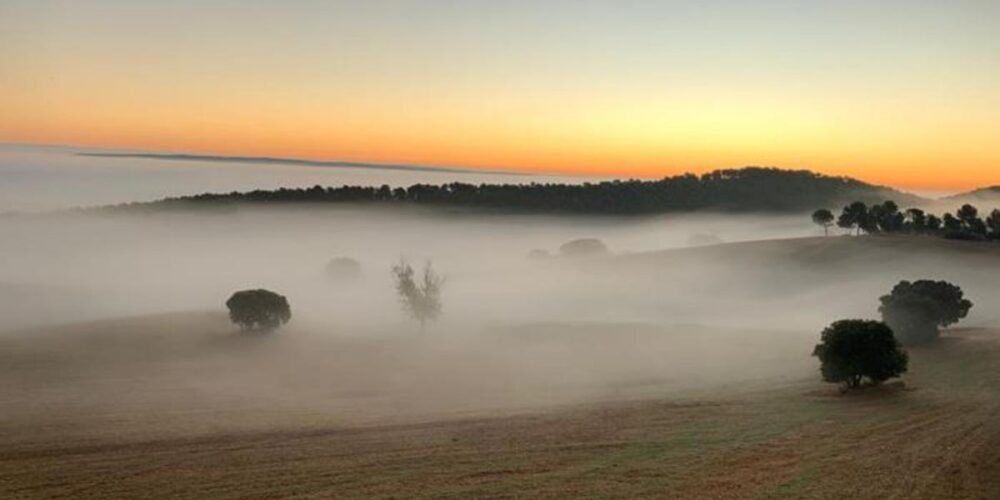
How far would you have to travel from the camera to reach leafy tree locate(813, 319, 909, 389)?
51719 mm

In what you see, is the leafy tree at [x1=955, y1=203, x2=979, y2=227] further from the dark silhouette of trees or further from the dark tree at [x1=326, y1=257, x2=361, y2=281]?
the dark tree at [x1=326, y1=257, x2=361, y2=281]

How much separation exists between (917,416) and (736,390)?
1298 centimetres

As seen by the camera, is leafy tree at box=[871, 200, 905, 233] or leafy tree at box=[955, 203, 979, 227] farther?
leafy tree at box=[871, 200, 905, 233]

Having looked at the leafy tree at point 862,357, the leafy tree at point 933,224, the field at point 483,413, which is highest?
the leafy tree at point 933,224

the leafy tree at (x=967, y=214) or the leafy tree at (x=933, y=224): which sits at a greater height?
the leafy tree at (x=967, y=214)

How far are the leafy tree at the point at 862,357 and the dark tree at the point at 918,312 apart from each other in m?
19.9

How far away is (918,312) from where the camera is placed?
7000 cm

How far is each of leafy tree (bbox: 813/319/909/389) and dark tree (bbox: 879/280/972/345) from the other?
19928mm

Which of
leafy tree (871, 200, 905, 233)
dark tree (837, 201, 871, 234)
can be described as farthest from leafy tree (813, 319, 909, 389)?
leafy tree (871, 200, 905, 233)

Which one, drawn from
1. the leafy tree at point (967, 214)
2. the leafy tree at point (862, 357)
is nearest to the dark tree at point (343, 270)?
the leafy tree at point (862, 357)

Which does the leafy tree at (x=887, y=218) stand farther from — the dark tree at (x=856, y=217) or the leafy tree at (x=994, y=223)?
the leafy tree at (x=994, y=223)

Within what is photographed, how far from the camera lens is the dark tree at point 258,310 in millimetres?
87375

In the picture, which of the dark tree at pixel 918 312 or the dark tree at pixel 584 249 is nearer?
the dark tree at pixel 918 312

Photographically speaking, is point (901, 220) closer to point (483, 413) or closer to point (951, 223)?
point (951, 223)
